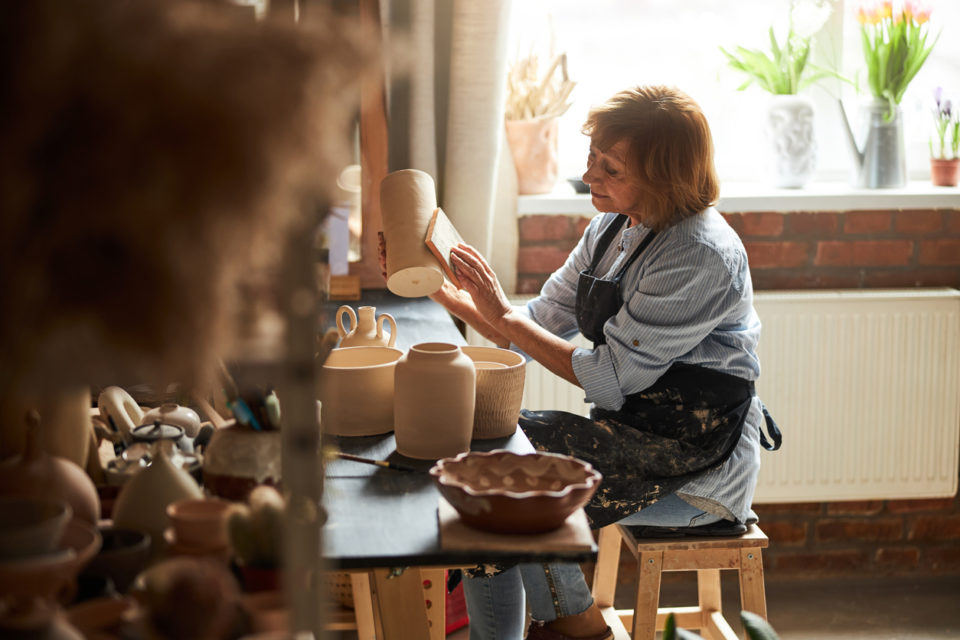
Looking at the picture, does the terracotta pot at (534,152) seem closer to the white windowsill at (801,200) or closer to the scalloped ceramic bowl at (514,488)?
the white windowsill at (801,200)

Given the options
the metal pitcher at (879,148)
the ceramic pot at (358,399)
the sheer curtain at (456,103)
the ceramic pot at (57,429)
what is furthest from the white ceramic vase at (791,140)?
the ceramic pot at (57,429)

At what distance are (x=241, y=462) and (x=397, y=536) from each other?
22 centimetres

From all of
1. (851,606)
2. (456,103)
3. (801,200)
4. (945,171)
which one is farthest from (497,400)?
(945,171)

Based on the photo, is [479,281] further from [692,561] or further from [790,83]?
[790,83]

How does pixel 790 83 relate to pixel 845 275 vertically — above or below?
above

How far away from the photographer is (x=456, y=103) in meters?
2.56

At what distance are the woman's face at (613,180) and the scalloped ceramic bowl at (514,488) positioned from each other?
86 cm

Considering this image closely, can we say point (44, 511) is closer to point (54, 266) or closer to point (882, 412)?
point (54, 266)

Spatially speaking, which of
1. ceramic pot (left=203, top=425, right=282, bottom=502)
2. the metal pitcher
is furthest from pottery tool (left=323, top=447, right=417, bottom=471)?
the metal pitcher

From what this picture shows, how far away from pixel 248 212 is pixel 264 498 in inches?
16.3

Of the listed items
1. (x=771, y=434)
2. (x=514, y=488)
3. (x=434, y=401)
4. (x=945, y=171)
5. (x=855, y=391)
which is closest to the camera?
(x=514, y=488)

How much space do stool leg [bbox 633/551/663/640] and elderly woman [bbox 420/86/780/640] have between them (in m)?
0.08

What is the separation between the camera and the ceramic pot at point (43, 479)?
1013mm

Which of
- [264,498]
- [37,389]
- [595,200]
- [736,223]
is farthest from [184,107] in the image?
[736,223]
